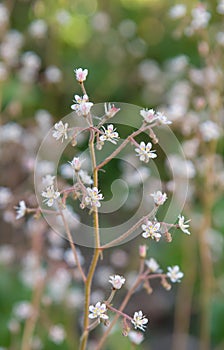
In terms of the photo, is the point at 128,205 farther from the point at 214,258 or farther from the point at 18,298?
the point at 18,298

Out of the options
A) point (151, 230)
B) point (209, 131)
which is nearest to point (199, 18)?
point (209, 131)

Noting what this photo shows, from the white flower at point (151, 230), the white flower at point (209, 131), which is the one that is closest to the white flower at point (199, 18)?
the white flower at point (209, 131)

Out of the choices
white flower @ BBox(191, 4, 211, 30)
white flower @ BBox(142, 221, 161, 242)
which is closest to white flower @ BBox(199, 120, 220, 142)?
white flower @ BBox(191, 4, 211, 30)

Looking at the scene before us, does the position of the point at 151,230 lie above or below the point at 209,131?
below

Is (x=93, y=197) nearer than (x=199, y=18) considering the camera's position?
Yes

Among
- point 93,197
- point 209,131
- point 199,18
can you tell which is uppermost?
point 199,18

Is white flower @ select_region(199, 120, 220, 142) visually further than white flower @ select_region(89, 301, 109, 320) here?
Yes

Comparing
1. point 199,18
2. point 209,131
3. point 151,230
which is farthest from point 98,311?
point 199,18

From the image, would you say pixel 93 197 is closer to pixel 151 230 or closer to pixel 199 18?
pixel 151 230

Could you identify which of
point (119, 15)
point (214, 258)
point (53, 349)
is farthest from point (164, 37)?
point (53, 349)

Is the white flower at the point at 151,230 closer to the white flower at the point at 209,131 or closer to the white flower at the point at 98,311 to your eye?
the white flower at the point at 98,311

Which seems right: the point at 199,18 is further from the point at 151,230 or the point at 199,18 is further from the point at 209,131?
the point at 151,230

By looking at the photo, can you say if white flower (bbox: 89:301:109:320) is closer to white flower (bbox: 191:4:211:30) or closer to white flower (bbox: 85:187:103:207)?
white flower (bbox: 85:187:103:207)
